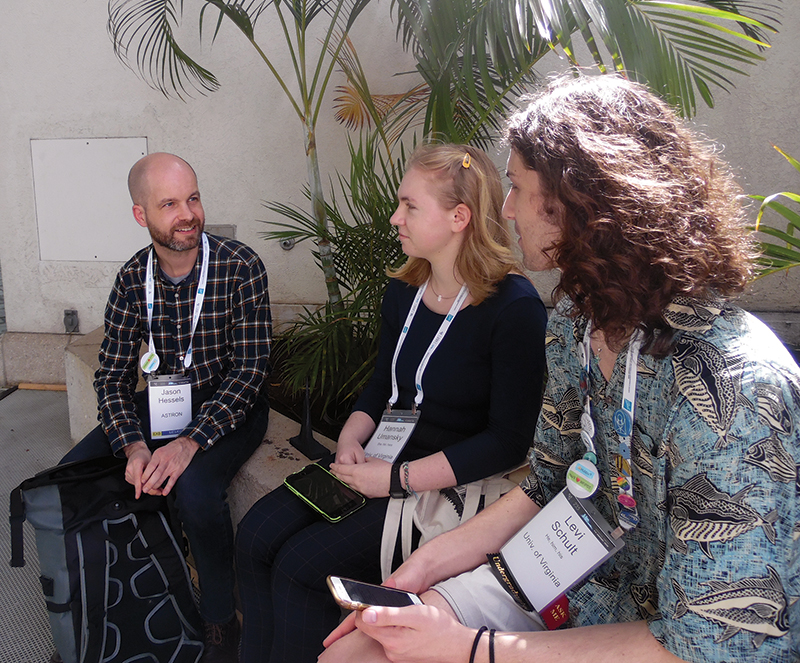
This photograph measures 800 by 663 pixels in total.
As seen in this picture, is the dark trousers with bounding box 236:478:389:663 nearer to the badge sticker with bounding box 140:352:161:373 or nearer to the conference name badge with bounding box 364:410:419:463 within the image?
the conference name badge with bounding box 364:410:419:463

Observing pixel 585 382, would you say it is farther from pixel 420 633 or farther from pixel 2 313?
pixel 2 313

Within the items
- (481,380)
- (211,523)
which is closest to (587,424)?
(481,380)

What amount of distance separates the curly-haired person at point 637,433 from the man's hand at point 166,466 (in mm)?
949

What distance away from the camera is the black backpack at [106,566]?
1.78 meters

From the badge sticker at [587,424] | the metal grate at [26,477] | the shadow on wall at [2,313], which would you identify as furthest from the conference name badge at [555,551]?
the shadow on wall at [2,313]

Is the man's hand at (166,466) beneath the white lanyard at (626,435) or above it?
beneath

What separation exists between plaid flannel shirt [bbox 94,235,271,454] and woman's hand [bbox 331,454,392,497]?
66 centimetres

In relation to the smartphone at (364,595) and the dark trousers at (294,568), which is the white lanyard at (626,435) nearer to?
the smartphone at (364,595)

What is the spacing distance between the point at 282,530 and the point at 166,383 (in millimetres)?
835

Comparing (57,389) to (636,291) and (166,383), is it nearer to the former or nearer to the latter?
(166,383)

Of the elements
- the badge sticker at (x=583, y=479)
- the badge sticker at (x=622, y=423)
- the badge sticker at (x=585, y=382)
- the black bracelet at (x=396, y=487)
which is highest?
the badge sticker at (x=585, y=382)

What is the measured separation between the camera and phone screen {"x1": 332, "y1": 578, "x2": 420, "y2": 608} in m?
1.09

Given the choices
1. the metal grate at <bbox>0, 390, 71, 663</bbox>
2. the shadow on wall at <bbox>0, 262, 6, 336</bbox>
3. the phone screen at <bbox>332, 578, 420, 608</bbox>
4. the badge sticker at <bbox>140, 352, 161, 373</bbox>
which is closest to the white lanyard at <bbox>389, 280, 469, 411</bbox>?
the phone screen at <bbox>332, 578, 420, 608</bbox>

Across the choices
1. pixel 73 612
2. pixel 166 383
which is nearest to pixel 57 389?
pixel 166 383
